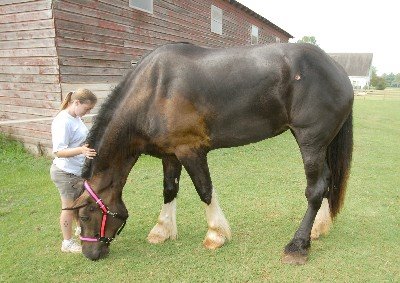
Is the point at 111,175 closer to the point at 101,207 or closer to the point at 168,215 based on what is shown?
the point at 101,207

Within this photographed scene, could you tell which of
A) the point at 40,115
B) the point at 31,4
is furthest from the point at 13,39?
the point at 40,115

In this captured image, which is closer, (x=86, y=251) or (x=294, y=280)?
(x=294, y=280)

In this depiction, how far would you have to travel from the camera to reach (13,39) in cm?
753

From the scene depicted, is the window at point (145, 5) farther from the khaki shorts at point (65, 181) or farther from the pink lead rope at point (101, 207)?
the pink lead rope at point (101, 207)

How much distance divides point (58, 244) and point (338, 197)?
328 cm

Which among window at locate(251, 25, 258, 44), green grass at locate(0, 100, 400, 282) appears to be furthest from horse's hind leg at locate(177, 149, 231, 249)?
window at locate(251, 25, 258, 44)

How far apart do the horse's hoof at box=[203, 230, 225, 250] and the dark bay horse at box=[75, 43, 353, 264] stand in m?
0.61

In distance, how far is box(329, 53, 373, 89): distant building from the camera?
7031cm

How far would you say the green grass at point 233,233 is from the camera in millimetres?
3189

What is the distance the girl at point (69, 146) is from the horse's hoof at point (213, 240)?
1392 millimetres

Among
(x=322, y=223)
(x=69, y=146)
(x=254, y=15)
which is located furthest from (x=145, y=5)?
(x=254, y=15)

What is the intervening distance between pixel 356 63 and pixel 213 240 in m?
79.8

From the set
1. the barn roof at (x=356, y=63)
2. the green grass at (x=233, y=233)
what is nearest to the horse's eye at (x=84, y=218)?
the green grass at (x=233, y=233)

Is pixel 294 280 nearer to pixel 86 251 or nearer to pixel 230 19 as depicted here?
pixel 86 251
